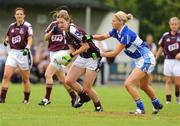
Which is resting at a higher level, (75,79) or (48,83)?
(75,79)

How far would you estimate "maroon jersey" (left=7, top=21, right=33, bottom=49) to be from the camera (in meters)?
19.3

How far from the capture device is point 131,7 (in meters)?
46.7

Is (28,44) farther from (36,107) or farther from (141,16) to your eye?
(141,16)

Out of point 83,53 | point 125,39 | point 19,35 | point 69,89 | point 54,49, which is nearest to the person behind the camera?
point 125,39

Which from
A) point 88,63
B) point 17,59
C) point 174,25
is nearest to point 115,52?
point 88,63

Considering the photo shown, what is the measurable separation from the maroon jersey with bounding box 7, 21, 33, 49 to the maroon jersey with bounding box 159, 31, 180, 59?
4368 mm

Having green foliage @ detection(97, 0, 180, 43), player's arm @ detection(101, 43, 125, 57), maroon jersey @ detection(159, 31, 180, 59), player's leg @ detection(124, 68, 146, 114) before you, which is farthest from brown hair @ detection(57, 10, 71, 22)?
green foliage @ detection(97, 0, 180, 43)

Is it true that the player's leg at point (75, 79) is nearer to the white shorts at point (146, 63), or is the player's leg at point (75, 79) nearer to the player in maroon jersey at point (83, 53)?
the player in maroon jersey at point (83, 53)

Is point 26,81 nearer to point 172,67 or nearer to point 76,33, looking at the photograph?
point 76,33

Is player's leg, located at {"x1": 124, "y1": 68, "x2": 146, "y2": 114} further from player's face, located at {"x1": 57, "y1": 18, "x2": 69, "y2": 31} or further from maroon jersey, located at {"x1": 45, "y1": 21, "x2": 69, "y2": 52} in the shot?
maroon jersey, located at {"x1": 45, "y1": 21, "x2": 69, "y2": 52}

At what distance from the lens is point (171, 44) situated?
70.3 ft

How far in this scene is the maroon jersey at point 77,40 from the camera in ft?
55.2

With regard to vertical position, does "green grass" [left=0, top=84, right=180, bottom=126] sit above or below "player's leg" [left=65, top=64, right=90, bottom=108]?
below

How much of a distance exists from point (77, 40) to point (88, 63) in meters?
0.62
